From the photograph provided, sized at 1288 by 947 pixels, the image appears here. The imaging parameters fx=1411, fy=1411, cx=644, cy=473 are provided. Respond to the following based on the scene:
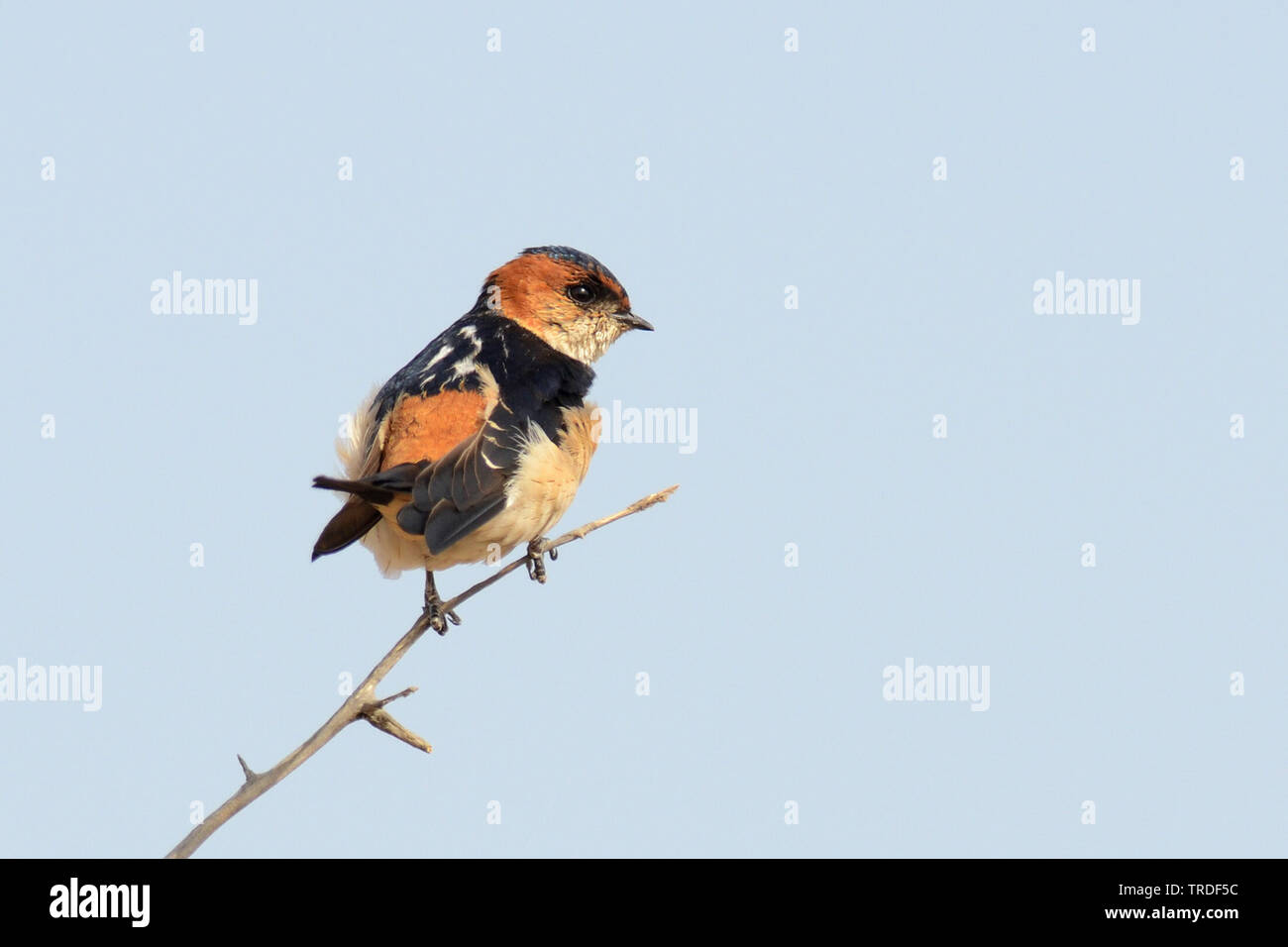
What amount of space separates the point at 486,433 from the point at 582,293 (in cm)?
127

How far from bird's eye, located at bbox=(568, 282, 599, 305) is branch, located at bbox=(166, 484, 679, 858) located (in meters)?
1.46

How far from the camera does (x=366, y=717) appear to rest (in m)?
5.95

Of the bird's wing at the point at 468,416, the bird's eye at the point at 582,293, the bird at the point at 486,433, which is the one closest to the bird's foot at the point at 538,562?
the bird at the point at 486,433

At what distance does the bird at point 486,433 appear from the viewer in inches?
241

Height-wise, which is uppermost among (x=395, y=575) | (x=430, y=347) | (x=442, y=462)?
(x=430, y=347)

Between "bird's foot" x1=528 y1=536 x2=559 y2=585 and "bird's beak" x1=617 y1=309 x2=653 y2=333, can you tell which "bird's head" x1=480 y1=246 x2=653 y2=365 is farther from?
"bird's foot" x1=528 y1=536 x2=559 y2=585

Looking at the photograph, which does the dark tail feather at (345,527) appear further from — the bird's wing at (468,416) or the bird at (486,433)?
the bird's wing at (468,416)

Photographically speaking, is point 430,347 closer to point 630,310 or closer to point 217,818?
point 630,310

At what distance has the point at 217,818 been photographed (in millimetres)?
5500

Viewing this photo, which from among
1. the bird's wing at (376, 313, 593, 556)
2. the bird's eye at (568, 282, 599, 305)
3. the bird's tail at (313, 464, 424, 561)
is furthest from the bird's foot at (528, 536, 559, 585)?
the bird's eye at (568, 282, 599, 305)
